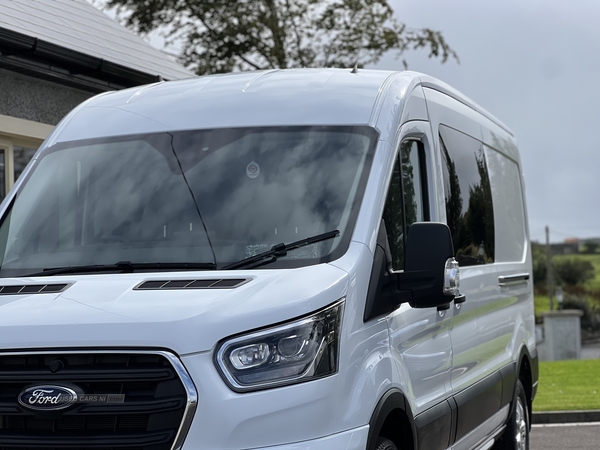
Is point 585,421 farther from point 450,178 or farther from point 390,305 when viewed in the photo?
point 390,305

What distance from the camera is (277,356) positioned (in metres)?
3.77

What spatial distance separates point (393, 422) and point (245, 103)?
1728 mm

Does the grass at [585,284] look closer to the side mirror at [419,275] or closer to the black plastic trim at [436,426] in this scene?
the black plastic trim at [436,426]

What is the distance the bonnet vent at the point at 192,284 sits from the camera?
4004mm

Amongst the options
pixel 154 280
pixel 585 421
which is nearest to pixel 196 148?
pixel 154 280

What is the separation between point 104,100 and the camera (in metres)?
5.63

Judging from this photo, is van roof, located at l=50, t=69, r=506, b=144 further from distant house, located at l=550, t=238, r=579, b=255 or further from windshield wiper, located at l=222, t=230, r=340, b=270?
distant house, located at l=550, t=238, r=579, b=255

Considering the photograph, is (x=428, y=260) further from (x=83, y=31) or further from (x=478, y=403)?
(x=83, y=31)

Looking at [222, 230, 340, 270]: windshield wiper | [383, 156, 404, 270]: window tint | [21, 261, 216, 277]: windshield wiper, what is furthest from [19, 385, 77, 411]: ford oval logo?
[383, 156, 404, 270]: window tint

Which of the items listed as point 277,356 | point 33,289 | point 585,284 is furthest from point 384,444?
point 585,284

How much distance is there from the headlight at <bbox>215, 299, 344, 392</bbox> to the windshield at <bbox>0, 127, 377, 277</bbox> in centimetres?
49

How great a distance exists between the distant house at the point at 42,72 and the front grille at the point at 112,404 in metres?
6.35

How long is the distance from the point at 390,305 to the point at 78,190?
1661 mm

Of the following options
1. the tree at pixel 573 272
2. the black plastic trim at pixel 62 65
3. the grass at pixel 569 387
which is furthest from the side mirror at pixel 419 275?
the tree at pixel 573 272
